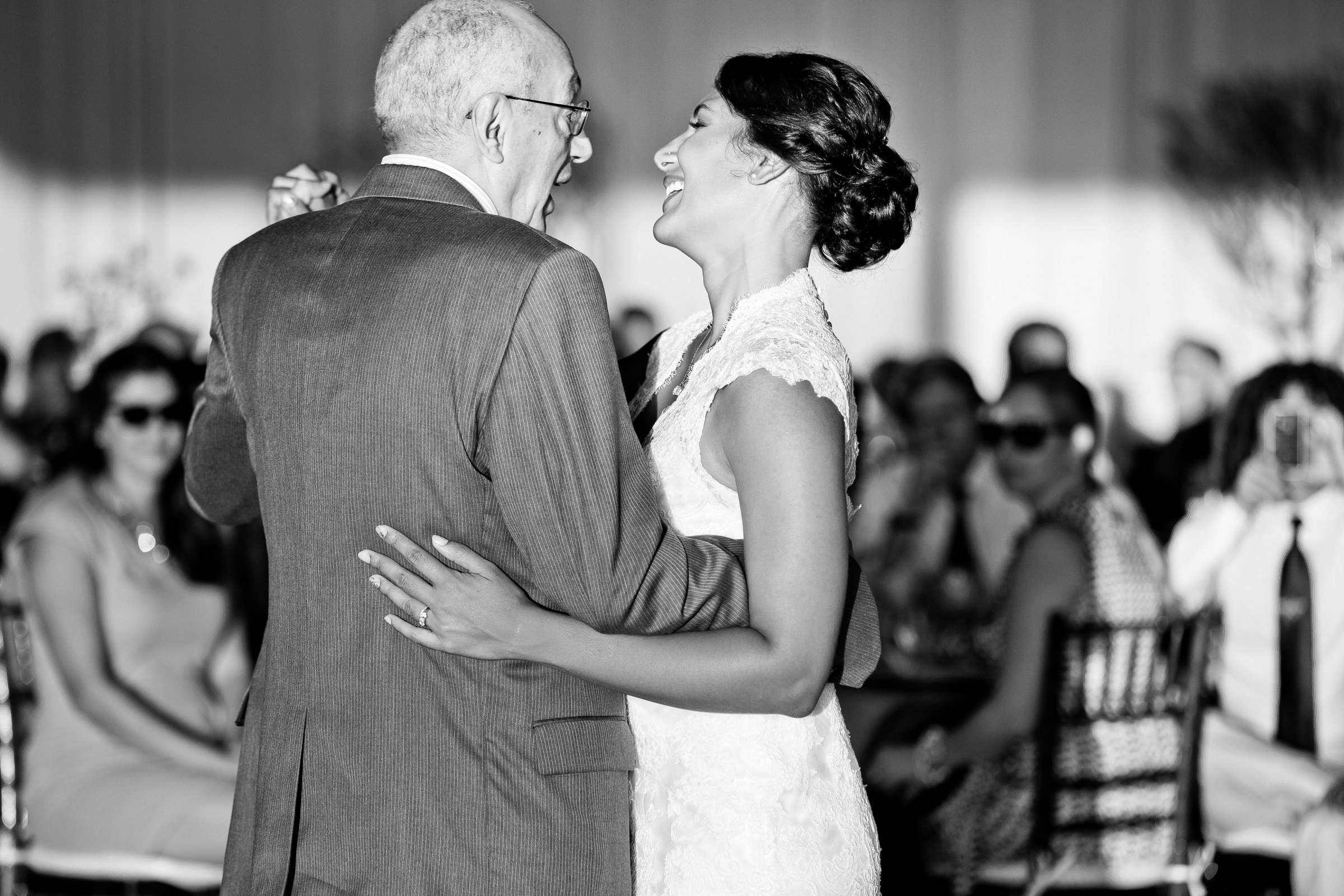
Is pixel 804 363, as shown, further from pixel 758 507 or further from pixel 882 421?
pixel 882 421

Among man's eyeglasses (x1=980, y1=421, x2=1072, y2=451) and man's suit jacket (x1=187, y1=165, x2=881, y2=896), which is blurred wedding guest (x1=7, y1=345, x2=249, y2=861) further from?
man's eyeglasses (x1=980, y1=421, x2=1072, y2=451)

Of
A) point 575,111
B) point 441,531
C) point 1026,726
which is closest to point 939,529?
point 1026,726

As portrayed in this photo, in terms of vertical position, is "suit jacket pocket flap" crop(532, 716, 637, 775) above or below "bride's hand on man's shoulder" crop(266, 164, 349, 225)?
below

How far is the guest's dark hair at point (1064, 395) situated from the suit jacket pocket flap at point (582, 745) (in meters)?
2.52

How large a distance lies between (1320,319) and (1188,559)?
768 cm

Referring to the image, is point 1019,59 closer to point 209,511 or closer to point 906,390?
point 906,390

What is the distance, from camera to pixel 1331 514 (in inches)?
151

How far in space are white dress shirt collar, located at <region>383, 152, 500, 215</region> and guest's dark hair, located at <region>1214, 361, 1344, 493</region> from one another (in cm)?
274

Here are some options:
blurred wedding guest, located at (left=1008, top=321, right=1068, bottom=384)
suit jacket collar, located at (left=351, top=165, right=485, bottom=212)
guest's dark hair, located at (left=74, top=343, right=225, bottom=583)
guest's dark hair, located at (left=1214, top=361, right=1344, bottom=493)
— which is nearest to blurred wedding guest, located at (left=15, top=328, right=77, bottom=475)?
guest's dark hair, located at (left=74, top=343, right=225, bottom=583)

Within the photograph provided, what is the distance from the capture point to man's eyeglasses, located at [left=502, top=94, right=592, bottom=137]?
187cm

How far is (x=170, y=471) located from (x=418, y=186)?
2.51 meters

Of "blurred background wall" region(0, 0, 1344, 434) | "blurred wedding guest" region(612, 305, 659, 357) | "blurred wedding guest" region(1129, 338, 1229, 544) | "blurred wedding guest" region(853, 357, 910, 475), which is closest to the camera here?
"blurred wedding guest" region(853, 357, 910, 475)

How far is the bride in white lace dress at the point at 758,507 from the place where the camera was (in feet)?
5.61

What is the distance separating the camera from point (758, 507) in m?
1.76
